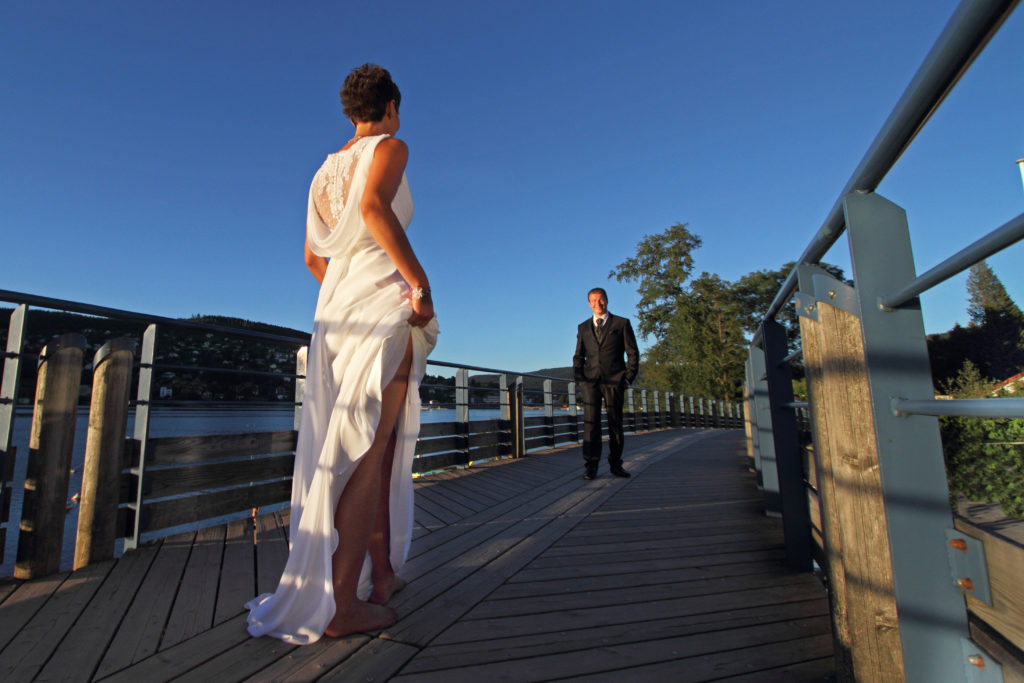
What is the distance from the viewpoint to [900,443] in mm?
851

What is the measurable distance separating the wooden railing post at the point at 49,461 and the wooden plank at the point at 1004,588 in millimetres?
2591

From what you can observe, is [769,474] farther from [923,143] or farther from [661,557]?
[923,143]

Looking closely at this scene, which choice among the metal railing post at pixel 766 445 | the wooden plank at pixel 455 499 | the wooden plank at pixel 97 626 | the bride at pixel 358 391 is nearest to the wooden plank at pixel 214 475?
the wooden plank at pixel 97 626

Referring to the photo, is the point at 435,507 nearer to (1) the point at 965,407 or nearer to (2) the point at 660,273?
(1) the point at 965,407

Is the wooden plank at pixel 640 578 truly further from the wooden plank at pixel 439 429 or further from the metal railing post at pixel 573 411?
the metal railing post at pixel 573 411

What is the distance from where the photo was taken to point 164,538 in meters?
2.37

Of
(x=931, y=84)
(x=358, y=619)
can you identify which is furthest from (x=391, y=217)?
(x=931, y=84)

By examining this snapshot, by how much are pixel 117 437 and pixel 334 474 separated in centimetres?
129

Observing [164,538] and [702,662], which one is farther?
[164,538]

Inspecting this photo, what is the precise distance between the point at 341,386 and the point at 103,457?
1309 millimetres

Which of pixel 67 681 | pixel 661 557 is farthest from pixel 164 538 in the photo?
pixel 661 557

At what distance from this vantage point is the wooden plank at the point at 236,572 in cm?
163

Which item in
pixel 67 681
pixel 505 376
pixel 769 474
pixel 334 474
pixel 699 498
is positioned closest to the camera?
pixel 67 681

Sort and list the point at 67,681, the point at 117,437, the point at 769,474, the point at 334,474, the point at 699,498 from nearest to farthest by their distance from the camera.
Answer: the point at 67,681
the point at 334,474
the point at 117,437
the point at 769,474
the point at 699,498
